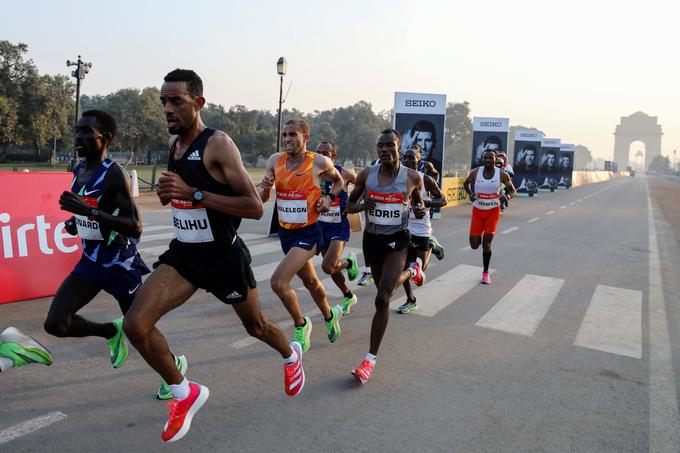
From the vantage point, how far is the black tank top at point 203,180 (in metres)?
3.02

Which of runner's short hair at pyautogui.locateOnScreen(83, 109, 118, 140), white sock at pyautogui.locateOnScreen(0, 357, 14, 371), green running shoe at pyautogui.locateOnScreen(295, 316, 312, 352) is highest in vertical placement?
runner's short hair at pyautogui.locateOnScreen(83, 109, 118, 140)

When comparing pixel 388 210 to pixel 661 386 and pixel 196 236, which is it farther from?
pixel 661 386

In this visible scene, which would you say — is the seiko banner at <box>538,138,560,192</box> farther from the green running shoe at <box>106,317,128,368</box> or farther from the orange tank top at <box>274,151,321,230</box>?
the green running shoe at <box>106,317,128,368</box>

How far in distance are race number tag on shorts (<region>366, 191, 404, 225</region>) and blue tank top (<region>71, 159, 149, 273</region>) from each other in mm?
2012

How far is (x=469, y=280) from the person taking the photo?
8.38 metres

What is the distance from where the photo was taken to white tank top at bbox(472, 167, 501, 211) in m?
8.23

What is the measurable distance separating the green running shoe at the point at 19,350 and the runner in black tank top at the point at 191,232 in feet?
3.53

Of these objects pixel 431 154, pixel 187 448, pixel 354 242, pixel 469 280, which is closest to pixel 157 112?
pixel 431 154

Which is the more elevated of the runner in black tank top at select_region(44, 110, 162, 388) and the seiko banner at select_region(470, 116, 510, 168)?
the seiko banner at select_region(470, 116, 510, 168)

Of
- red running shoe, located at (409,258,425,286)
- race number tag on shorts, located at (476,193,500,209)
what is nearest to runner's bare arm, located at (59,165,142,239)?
red running shoe, located at (409,258,425,286)

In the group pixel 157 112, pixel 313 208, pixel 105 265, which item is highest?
pixel 157 112

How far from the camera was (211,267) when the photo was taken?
314cm

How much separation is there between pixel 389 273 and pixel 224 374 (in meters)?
1.53

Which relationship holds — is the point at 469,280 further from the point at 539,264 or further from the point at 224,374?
the point at 224,374
